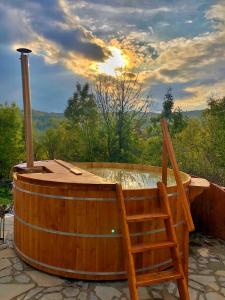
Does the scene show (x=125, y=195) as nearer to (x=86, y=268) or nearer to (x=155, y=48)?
(x=86, y=268)

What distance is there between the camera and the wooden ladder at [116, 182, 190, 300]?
12.9 ft

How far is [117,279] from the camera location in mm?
4820

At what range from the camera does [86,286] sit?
15.3 feet

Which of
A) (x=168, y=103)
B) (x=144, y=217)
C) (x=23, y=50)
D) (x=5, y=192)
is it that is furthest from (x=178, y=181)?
(x=168, y=103)

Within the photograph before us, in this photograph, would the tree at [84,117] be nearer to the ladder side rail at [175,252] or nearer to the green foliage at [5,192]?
the green foliage at [5,192]

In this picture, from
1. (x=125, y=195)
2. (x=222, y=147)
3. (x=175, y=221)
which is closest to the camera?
(x=125, y=195)

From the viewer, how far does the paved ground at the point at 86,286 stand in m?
4.38

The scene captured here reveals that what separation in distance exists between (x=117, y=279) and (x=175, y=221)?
134cm

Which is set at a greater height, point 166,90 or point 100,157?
point 166,90

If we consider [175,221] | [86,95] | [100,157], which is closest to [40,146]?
[86,95]

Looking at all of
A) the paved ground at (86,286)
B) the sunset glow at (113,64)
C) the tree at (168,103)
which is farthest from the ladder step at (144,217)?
the tree at (168,103)

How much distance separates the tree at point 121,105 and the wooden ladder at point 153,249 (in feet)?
46.1

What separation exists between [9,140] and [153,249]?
2288 centimetres

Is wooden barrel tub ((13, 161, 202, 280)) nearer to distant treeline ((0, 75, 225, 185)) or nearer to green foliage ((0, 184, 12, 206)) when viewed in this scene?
distant treeline ((0, 75, 225, 185))
